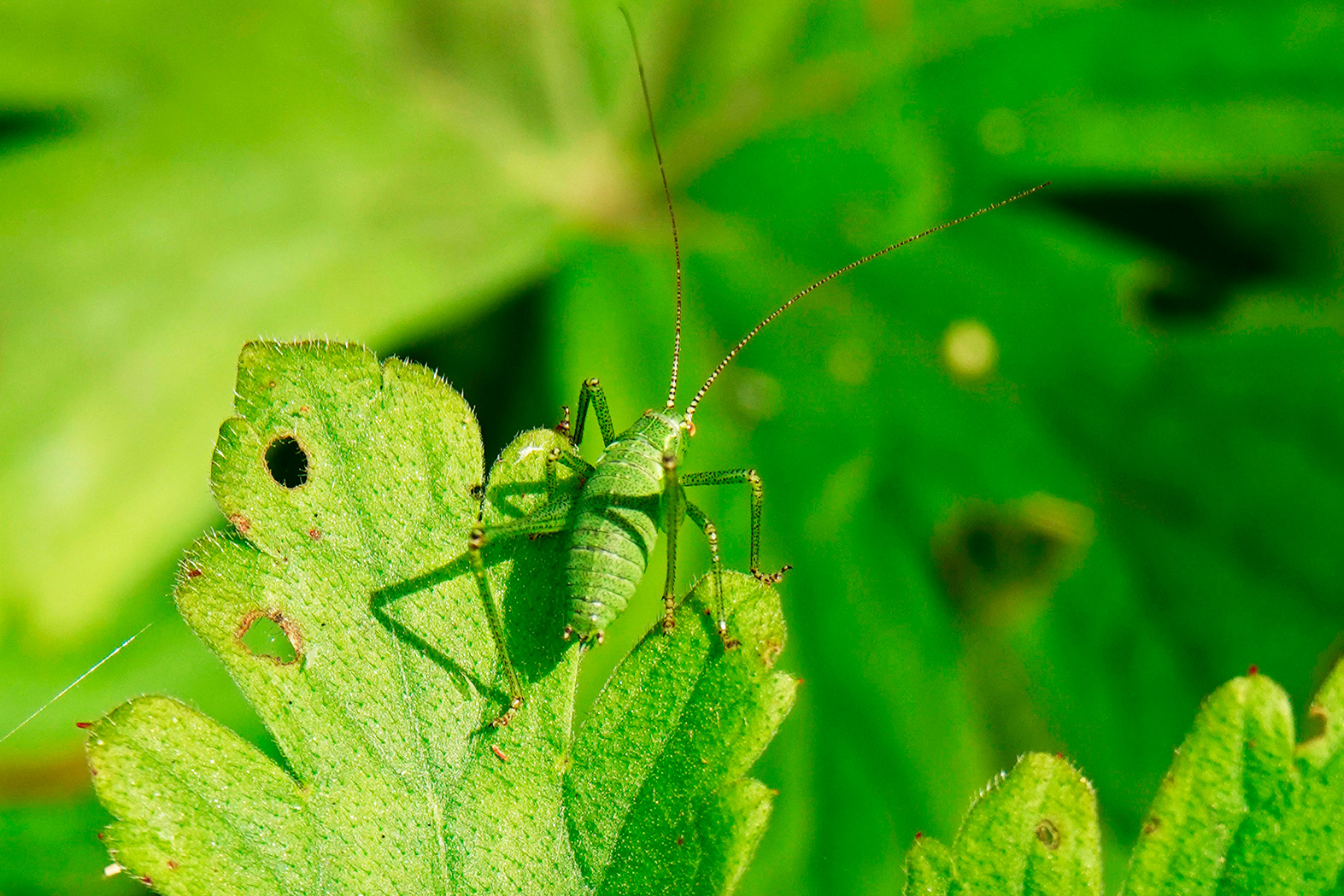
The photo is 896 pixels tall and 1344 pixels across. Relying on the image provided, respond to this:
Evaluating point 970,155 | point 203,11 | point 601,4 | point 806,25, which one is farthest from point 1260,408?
point 203,11

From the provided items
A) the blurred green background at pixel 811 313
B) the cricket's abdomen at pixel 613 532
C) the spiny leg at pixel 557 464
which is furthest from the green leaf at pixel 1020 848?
the blurred green background at pixel 811 313

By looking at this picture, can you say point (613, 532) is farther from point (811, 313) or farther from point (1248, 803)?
point (811, 313)

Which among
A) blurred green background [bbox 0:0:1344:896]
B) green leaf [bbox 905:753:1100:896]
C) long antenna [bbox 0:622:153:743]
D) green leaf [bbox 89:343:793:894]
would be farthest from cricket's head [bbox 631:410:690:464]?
long antenna [bbox 0:622:153:743]

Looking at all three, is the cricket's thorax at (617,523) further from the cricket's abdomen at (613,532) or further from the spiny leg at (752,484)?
the spiny leg at (752,484)

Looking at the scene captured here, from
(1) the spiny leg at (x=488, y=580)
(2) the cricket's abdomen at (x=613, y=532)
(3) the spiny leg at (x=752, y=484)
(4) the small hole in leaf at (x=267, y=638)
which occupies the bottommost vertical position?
(4) the small hole in leaf at (x=267, y=638)

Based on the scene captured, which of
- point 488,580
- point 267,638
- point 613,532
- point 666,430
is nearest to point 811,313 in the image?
point 666,430

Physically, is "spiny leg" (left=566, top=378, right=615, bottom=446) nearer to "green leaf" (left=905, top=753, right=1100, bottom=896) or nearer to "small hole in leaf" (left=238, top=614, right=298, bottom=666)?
"small hole in leaf" (left=238, top=614, right=298, bottom=666)
